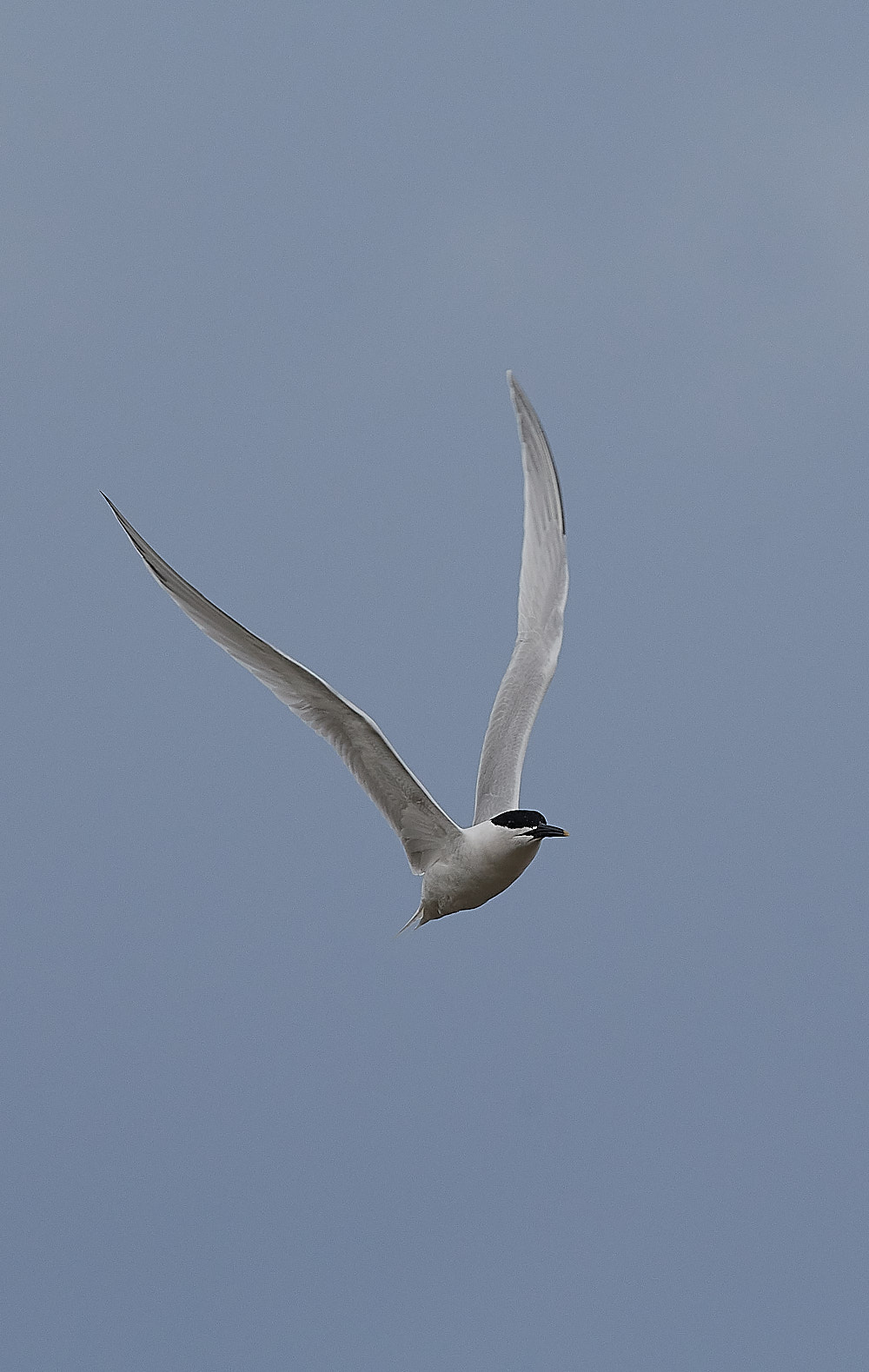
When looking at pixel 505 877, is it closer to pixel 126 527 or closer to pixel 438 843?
pixel 438 843

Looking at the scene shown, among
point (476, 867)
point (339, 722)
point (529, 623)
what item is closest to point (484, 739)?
point (529, 623)

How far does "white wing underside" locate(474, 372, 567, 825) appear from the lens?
10711 mm

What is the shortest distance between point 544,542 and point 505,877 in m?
3.19

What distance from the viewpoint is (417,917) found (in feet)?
32.4

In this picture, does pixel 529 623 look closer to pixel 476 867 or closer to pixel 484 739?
pixel 484 739

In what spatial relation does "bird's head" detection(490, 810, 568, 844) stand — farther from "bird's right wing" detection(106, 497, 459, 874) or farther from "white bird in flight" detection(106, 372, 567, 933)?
"bird's right wing" detection(106, 497, 459, 874)

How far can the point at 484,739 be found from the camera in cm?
1092

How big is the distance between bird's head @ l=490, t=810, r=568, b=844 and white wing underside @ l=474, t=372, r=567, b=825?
128 cm

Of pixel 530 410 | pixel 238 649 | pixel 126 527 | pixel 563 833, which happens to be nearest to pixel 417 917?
pixel 563 833

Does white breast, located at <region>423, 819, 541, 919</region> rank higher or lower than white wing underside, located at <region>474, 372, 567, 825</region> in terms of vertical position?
lower

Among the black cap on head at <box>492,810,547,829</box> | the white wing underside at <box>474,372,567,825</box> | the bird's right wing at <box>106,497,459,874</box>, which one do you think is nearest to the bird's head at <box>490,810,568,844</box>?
the black cap on head at <box>492,810,547,829</box>

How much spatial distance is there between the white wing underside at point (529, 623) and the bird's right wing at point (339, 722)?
1108 mm

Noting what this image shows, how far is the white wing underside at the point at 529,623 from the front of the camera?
10711 millimetres

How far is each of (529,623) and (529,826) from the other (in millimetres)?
2645
